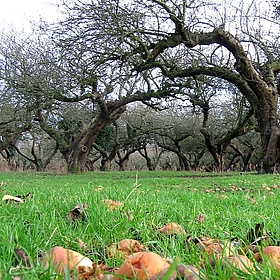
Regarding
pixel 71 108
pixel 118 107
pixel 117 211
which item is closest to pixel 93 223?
pixel 117 211

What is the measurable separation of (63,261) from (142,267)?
34 centimetres

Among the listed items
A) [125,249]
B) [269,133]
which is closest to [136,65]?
[269,133]

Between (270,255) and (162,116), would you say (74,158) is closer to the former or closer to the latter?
(162,116)

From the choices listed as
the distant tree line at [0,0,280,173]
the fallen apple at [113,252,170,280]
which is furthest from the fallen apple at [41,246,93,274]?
the distant tree line at [0,0,280,173]

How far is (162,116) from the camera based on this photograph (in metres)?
27.8

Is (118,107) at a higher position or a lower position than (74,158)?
higher

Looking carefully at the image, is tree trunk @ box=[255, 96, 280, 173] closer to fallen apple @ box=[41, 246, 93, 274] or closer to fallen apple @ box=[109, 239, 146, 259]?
fallen apple @ box=[109, 239, 146, 259]

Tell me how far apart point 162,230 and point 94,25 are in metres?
11.2

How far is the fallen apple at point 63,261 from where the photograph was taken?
1.16 metres

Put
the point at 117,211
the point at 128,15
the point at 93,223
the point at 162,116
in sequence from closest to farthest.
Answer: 1. the point at 93,223
2. the point at 117,211
3. the point at 128,15
4. the point at 162,116

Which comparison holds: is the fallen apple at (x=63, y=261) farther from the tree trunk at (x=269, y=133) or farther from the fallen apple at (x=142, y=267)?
the tree trunk at (x=269, y=133)

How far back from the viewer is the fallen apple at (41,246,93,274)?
3.79 feet

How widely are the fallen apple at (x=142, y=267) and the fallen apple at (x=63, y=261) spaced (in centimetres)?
22

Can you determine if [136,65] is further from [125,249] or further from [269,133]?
[125,249]
